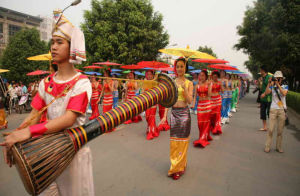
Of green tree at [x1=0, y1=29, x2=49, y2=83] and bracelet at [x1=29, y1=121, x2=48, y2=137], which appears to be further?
green tree at [x1=0, y1=29, x2=49, y2=83]

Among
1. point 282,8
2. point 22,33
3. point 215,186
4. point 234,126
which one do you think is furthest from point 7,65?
point 282,8

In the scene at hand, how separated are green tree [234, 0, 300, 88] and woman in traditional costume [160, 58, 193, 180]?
49.0 ft

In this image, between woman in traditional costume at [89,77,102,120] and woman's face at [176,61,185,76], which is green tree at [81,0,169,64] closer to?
woman in traditional costume at [89,77,102,120]

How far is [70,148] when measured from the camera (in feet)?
4.62

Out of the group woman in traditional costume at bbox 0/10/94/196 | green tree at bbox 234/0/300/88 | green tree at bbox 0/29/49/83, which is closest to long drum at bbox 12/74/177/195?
woman in traditional costume at bbox 0/10/94/196

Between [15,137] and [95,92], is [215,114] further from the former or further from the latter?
[15,137]

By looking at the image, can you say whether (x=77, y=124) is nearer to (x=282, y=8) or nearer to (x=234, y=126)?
(x=234, y=126)

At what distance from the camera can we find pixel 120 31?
56.4ft

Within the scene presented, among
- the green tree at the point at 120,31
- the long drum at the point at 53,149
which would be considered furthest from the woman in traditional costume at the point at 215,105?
the green tree at the point at 120,31

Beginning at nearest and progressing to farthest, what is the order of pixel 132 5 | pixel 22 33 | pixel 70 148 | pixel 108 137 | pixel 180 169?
pixel 70 148, pixel 180 169, pixel 108 137, pixel 132 5, pixel 22 33

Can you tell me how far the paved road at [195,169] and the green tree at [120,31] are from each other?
493 inches

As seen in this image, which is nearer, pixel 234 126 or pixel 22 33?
pixel 234 126

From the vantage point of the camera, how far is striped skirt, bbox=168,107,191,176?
360 cm

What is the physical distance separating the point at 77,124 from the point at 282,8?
18330 millimetres
